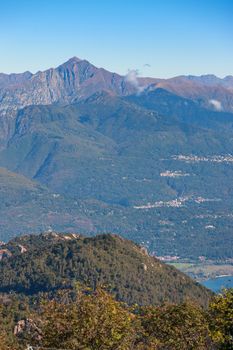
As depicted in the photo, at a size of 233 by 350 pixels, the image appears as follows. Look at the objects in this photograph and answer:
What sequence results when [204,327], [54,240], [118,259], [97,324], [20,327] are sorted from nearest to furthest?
1. [97,324]
2. [204,327]
3. [20,327]
4. [118,259]
5. [54,240]

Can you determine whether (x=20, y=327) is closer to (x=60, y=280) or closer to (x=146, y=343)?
(x=146, y=343)

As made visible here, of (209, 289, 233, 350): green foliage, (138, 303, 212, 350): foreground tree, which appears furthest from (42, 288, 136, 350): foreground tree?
(138, 303, 212, 350): foreground tree

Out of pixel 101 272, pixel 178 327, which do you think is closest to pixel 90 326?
pixel 178 327

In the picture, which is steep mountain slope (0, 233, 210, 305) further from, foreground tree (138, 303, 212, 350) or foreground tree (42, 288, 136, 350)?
foreground tree (42, 288, 136, 350)

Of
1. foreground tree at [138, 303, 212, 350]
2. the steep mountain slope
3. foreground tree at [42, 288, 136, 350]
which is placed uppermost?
foreground tree at [42, 288, 136, 350]

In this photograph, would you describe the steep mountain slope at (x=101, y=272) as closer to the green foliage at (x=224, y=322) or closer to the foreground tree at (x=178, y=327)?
the foreground tree at (x=178, y=327)

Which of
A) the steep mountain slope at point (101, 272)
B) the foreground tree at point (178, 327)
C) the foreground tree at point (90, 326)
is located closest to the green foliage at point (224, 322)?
the foreground tree at point (178, 327)

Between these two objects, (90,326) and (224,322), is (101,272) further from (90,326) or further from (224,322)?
(90,326)

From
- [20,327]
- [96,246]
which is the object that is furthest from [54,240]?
[20,327]
